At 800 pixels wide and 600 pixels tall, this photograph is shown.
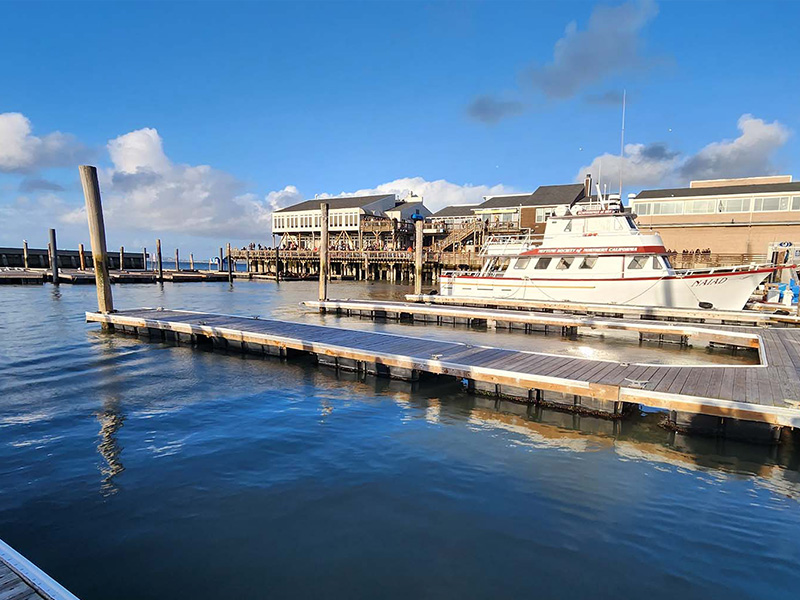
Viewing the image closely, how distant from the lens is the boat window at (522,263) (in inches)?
904

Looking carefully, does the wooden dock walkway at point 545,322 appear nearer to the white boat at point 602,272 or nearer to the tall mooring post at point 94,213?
the white boat at point 602,272

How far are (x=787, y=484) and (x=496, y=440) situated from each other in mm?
3788

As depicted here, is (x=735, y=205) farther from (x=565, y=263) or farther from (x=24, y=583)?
(x=24, y=583)

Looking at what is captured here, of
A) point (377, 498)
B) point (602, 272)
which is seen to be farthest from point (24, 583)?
point (602, 272)

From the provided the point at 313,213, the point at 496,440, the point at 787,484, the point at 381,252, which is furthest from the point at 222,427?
the point at 313,213

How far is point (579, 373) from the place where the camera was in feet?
27.8

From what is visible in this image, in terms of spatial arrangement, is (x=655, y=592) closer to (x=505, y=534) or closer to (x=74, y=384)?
(x=505, y=534)

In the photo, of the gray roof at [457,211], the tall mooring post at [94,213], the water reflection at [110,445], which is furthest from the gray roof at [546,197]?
the water reflection at [110,445]

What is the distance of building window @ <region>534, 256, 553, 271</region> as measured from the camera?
22.5 meters

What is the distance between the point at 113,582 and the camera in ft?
12.9

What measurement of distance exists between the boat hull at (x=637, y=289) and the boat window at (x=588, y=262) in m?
0.73

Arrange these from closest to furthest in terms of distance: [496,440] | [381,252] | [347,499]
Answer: [347,499] < [496,440] < [381,252]

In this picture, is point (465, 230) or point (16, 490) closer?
point (16, 490)

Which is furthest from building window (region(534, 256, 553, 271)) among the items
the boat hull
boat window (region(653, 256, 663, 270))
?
boat window (region(653, 256, 663, 270))
